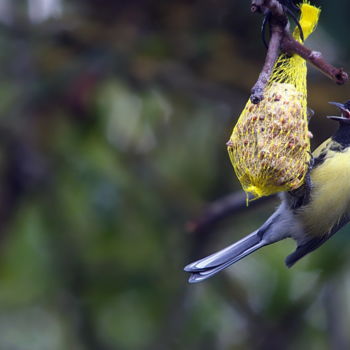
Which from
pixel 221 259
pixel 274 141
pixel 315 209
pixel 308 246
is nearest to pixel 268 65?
pixel 274 141

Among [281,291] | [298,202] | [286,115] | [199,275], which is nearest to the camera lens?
[286,115]

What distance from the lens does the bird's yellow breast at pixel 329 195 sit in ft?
10.4

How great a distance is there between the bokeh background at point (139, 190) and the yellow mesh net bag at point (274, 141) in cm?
163

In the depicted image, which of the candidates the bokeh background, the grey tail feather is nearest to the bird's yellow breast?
the grey tail feather

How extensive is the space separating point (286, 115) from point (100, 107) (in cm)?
221

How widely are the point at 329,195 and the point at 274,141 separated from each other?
2.48ft

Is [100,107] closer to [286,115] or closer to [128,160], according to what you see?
[128,160]

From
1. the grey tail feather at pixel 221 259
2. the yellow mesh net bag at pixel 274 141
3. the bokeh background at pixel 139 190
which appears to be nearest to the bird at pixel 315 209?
the grey tail feather at pixel 221 259

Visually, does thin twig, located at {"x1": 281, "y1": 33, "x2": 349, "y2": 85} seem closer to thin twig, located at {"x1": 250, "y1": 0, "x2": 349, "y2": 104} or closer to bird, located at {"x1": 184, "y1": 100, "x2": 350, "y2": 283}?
thin twig, located at {"x1": 250, "y1": 0, "x2": 349, "y2": 104}

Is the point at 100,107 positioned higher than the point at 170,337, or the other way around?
the point at 100,107

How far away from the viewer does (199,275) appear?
9.78 feet

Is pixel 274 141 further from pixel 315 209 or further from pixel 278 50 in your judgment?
pixel 315 209

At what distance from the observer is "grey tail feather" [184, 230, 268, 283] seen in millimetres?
2940

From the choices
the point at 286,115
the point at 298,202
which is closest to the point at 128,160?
the point at 298,202
